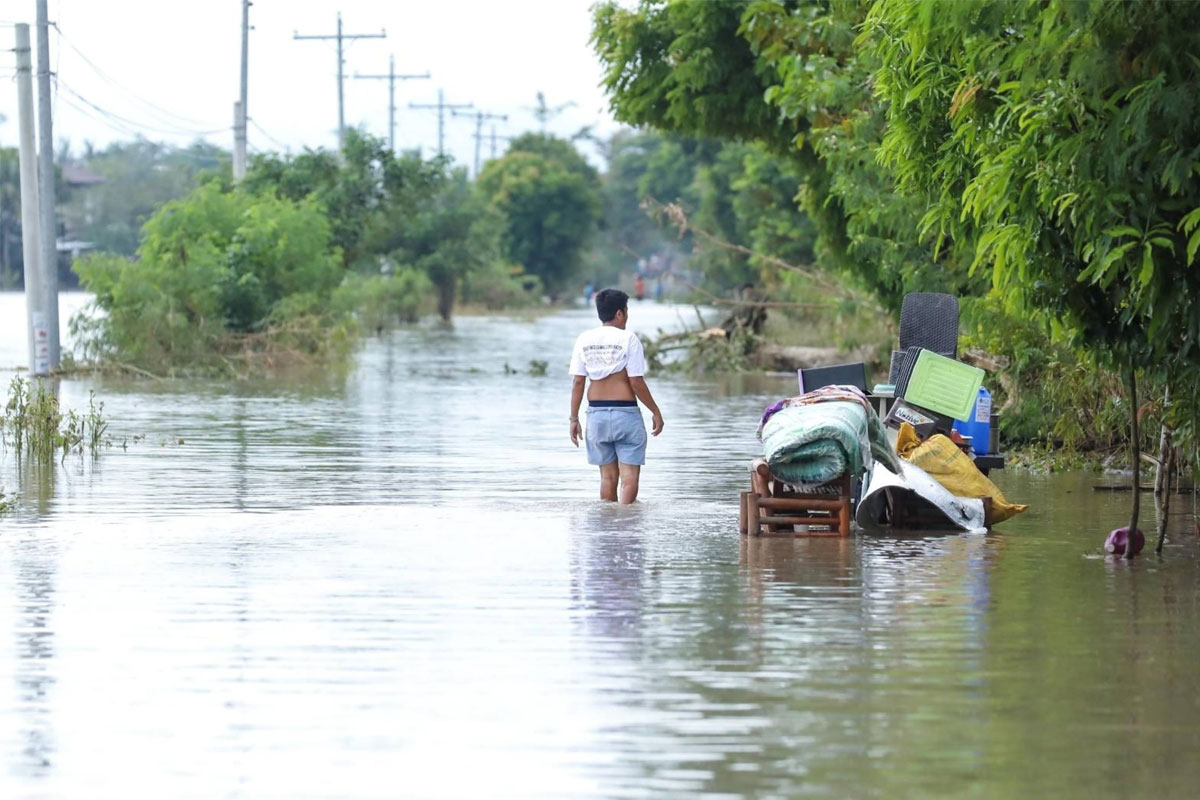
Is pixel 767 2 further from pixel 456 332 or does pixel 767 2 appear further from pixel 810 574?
pixel 456 332

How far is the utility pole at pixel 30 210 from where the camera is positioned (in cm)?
2973

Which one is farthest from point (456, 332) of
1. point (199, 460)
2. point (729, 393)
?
point (199, 460)

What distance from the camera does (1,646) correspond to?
27.2 ft

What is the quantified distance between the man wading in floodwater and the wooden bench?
1310 mm

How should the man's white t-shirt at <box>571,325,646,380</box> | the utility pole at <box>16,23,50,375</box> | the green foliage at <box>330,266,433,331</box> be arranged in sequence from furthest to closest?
the green foliage at <box>330,266,433,331</box> → the utility pole at <box>16,23,50,375</box> → the man's white t-shirt at <box>571,325,646,380</box>

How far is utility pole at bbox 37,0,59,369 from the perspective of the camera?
1192 inches

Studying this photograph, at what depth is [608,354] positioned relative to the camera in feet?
42.9

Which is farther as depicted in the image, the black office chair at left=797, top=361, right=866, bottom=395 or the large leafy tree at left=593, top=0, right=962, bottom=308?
the large leafy tree at left=593, top=0, right=962, bottom=308

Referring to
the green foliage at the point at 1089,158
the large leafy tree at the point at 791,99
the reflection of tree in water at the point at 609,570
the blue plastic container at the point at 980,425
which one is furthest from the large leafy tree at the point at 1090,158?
the large leafy tree at the point at 791,99

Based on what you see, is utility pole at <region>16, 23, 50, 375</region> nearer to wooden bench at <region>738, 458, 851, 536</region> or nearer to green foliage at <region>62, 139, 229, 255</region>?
wooden bench at <region>738, 458, 851, 536</region>

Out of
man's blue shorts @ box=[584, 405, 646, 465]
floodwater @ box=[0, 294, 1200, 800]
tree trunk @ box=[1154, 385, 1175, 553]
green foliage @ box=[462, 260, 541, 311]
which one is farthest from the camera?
green foliage @ box=[462, 260, 541, 311]

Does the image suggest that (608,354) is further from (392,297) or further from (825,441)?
(392,297)

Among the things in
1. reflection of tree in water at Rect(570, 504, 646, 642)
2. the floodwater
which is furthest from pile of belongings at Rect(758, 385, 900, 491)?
→ reflection of tree in water at Rect(570, 504, 646, 642)

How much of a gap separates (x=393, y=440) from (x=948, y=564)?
9.61m
